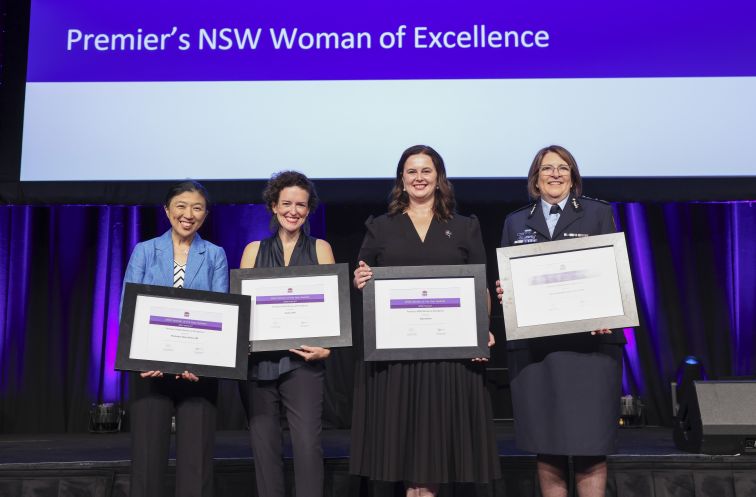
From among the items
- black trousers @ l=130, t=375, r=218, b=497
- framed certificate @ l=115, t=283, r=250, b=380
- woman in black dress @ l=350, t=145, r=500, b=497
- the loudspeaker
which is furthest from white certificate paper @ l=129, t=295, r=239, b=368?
the loudspeaker

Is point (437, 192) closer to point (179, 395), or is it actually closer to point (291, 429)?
point (291, 429)

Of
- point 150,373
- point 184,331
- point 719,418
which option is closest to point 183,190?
point 184,331

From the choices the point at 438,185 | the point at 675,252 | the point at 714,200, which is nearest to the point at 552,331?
the point at 438,185

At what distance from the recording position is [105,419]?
175 inches

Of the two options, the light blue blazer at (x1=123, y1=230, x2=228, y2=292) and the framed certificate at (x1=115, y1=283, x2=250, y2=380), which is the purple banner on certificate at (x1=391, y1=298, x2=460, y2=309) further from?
the light blue blazer at (x1=123, y1=230, x2=228, y2=292)

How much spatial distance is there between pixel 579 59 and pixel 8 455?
3689mm

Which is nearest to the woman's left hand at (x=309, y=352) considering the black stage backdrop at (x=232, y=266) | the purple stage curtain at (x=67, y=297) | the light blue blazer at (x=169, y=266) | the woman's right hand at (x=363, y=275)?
the woman's right hand at (x=363, y=275)

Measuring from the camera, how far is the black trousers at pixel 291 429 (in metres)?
2.48

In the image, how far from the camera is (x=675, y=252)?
16.0ft

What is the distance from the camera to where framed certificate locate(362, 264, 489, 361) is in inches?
95.0

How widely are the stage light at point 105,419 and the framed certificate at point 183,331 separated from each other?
2.31 m

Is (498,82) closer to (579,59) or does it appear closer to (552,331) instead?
(579,59)

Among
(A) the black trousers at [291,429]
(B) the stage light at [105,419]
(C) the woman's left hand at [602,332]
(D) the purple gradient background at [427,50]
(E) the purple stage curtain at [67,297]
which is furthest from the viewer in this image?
(E) the purple stage curtain at [67,297]

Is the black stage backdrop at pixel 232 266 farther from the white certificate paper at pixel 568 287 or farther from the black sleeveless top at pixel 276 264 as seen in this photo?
the white certificate paper at pixel 568 287
